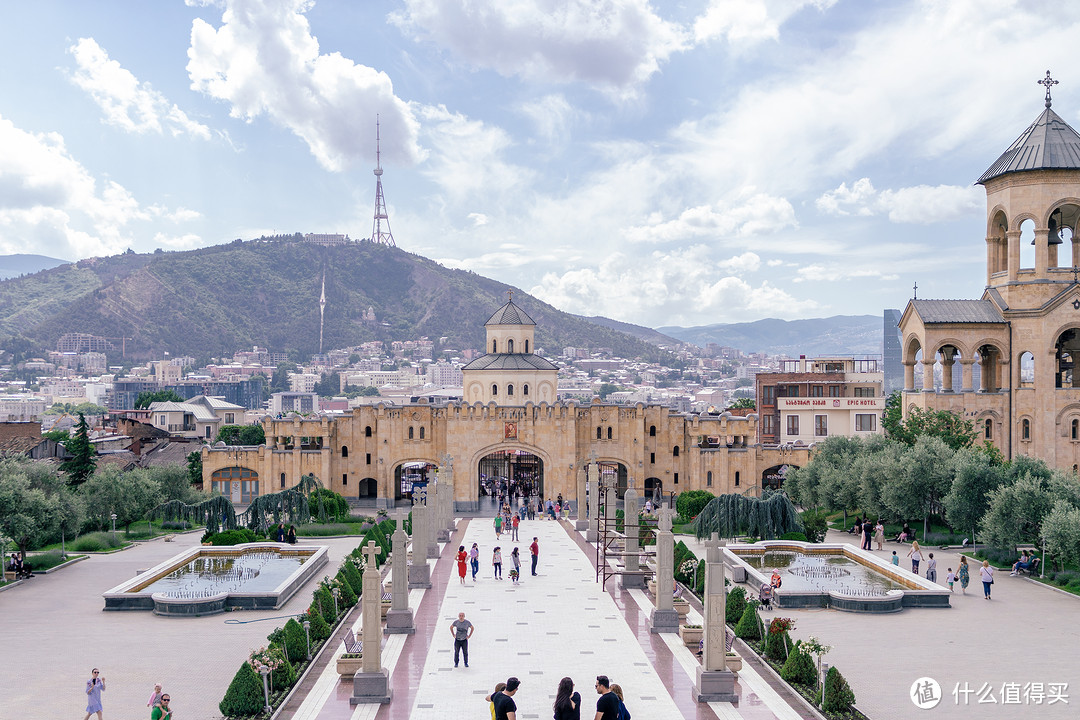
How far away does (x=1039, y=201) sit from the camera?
1682 inches

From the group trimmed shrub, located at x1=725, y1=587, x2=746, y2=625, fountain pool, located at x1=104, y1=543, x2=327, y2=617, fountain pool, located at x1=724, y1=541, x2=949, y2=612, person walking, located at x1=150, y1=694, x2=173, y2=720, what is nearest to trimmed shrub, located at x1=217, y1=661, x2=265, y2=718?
person walking, located at x1=150, y1=694, x2=173, y2=720

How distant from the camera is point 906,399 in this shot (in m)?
46.8

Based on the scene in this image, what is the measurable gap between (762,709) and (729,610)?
6.42 m

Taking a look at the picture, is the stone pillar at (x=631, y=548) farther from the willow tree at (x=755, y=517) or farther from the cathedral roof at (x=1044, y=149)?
the cathedral roof at (x=1044, y=149)

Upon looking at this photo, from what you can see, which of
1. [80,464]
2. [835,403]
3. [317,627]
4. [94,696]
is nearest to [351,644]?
[317,627]

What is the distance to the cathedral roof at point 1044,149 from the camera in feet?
140

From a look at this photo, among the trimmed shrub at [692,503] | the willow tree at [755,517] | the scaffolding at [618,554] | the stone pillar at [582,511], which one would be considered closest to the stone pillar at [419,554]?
the scaffolding at [618,554]

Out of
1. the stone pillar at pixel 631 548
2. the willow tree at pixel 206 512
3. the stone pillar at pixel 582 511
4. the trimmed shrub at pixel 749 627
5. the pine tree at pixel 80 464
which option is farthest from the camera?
the pine tree at pixel 80 464

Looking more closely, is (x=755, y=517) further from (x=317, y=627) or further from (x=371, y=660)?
(x=371, y=660)

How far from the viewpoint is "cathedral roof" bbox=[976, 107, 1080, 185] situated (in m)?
42.6

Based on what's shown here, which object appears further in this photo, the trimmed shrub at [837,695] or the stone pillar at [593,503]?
the stone pillar at [593,503]

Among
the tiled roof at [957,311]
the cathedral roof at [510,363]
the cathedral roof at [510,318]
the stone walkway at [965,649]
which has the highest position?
the cathedral roof at [510,318]

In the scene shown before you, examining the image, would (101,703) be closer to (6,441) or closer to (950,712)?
(950,712)

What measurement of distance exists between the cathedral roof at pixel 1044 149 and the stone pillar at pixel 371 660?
118 ft
